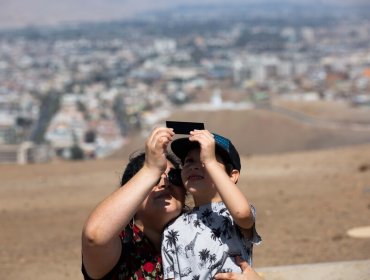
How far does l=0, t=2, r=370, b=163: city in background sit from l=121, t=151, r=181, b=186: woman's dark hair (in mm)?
19943

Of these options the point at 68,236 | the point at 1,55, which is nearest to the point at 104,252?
the point at 68,236

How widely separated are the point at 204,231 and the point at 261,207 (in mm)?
8046

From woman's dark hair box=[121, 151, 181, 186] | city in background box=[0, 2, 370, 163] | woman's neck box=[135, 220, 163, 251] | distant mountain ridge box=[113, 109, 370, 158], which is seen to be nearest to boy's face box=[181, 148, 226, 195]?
woman's dark hair box=[121, 151, 181, 186]

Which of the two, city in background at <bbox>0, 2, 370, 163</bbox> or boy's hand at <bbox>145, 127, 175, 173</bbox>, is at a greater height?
boy's hand at <bbox>145, 127, 175, 173</bbox>

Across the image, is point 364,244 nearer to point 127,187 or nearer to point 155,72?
point 127,187

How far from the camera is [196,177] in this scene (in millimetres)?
3824

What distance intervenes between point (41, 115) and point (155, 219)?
210 feet

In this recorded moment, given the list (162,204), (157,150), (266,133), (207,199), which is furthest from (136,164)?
(266,133)

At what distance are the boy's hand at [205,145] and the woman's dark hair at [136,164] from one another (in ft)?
0.95

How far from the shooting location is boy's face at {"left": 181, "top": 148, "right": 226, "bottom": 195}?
3820mm

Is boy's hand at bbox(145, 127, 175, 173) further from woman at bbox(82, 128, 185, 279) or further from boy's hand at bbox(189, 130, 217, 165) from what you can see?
boy's hand at bbox(189, 130, 217, 165)

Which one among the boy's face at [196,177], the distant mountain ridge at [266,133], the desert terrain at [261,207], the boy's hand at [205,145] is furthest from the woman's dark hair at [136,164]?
the distant mountain ridge at [266,133]

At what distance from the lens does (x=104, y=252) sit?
3.60 m

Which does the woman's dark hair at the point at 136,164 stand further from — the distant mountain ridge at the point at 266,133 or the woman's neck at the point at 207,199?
the distant mountain ridge at the point at 266,133
